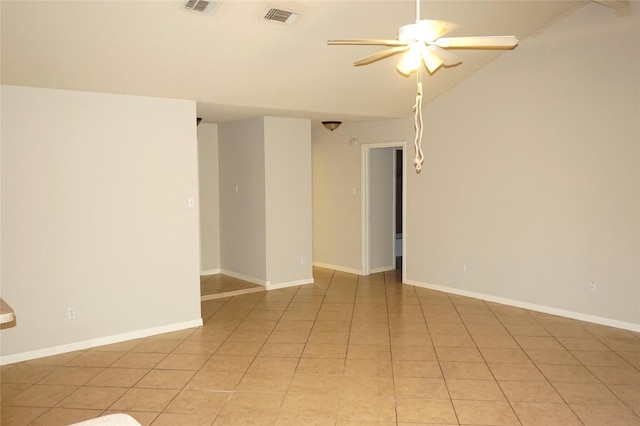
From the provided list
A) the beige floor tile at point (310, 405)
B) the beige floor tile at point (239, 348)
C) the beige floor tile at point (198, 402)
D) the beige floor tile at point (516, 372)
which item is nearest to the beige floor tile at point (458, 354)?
the beige floor tile at point (516, 372)

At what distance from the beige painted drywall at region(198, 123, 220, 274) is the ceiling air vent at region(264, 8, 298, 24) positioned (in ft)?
12.7

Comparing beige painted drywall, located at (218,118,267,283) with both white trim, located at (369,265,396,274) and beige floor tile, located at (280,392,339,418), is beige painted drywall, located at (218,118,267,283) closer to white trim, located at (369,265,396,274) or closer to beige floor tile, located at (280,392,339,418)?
white trim, located at (369,265,396,274)

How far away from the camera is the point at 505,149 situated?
5.90 meters

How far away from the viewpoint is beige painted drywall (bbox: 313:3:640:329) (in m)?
4.98

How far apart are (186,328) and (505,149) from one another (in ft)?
13.4

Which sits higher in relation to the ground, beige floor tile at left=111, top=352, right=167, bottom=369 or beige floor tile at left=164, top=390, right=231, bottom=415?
beige floor tile at left=111, top=352, right=167, bottom=369

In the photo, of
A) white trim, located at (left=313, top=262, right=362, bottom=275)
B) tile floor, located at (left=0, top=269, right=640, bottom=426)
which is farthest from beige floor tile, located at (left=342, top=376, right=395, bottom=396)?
white trim, located at (left=313, top=262, right=362, bottom=275)

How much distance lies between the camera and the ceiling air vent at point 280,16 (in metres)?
3.78

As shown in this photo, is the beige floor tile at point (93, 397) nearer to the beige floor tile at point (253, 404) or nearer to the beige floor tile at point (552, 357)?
the beige floor tile at point (253, 404)

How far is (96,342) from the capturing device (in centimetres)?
462

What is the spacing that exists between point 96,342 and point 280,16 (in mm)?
3295

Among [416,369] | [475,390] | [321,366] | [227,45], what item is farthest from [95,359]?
[475,390]

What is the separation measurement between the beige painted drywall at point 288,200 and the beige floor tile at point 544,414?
156 inches

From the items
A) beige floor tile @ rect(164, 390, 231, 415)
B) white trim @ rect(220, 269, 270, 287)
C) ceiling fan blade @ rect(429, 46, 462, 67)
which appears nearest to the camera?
ceiling fan blade @ rect(429, 46, 462, 67)
